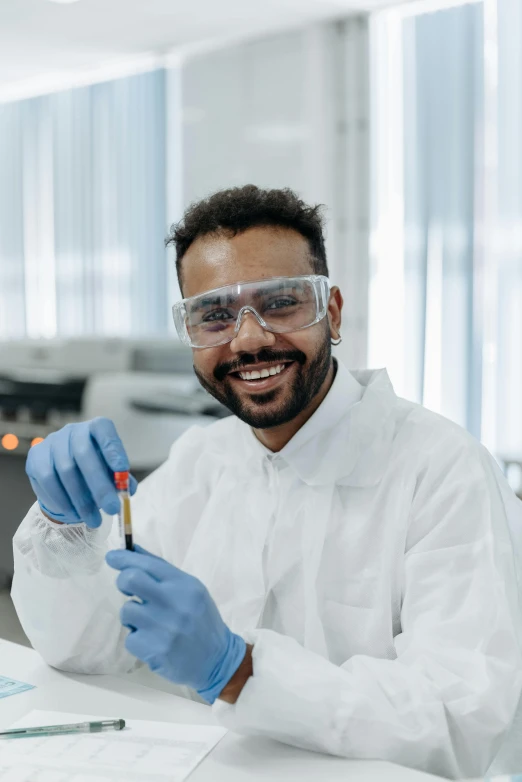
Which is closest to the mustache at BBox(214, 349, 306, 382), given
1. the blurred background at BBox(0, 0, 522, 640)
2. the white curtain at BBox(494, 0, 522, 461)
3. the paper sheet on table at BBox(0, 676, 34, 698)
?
the paper sheet on table at BBox(0, 676, 34, 698)

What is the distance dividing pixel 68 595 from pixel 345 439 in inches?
19.5

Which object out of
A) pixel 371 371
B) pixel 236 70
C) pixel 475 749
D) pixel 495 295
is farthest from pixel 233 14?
pixel 475 749

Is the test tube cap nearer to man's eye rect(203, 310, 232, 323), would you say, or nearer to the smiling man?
the smiling man

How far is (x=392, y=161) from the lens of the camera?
4.25 metres

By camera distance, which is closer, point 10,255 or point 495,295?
point 495,295

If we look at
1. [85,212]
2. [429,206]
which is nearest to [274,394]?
[429,206]

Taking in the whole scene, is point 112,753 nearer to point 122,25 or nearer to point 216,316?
point 216,316

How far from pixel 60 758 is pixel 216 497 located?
0.57m

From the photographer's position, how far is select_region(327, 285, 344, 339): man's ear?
1490 mm

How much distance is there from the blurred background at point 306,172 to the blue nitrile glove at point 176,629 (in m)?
2.00

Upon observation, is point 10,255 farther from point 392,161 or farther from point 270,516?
point 270,516

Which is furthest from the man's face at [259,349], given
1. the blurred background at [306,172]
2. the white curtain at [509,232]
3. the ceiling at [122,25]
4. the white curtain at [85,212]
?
the white curtain at [85,212]

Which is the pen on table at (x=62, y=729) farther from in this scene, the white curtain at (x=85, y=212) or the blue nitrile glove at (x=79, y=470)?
the white curtain at (x=85, y=212)

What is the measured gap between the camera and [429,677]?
104cm
